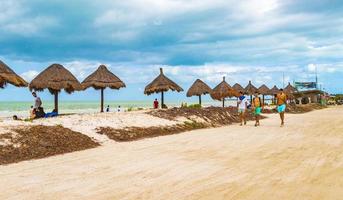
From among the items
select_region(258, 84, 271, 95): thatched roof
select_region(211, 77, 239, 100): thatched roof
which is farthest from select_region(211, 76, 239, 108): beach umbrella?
select_region(258, 84, 271, 95): thatched roof

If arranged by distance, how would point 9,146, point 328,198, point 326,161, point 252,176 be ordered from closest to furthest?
1. point 328,198
2. point 252,176
3. point 326,161
4. point 9,146

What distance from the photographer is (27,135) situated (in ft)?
39.5

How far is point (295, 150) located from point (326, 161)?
6.37 ft

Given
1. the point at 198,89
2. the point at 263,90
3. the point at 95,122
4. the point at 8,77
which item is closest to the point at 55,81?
the point at 8,77

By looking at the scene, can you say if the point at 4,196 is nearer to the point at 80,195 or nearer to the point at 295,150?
the point at 80,195

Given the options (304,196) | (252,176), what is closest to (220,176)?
(252,176)

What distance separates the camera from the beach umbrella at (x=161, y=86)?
3086 cm

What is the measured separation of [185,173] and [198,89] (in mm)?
29192

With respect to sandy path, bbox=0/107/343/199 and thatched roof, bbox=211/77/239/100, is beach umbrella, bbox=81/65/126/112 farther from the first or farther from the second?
thatched roof, bbox=211/77/239/100

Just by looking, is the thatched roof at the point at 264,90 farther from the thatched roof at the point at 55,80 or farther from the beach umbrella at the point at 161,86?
the thatched roof at the point at 55,80

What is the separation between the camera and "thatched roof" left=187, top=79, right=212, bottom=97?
37.3 meters

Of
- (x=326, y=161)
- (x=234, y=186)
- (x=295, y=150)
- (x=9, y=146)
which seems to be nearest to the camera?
(x=234, y=186)

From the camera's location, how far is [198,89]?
37406mm

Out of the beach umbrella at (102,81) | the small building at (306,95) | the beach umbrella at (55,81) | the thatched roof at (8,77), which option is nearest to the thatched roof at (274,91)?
the small building at (306,95)
